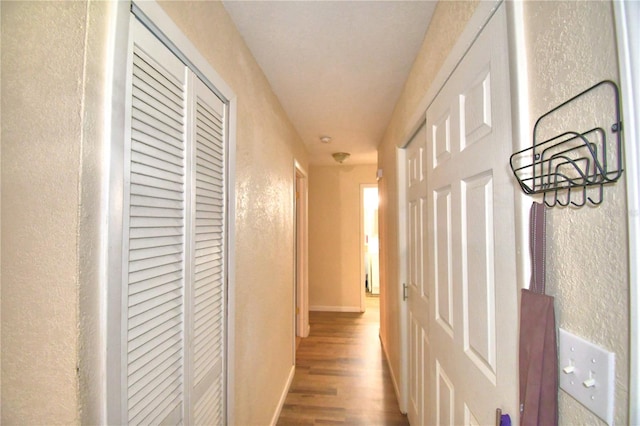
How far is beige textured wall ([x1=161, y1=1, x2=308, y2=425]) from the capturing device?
1.25m

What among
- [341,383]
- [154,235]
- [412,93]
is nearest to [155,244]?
[154,235]

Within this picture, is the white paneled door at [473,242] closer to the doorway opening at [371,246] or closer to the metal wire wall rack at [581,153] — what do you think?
the metal wire wall rack at [581,153]

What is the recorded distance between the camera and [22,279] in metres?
0.65

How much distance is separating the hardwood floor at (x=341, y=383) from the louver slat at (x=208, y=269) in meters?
1.33

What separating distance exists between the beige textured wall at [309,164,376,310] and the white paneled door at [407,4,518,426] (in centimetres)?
345

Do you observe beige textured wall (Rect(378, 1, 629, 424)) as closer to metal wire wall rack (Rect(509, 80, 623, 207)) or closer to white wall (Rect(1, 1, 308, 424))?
metal wire wall rack (Rect(509, 80, 623, 207))

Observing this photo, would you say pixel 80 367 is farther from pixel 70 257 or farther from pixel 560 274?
pixel 560 274

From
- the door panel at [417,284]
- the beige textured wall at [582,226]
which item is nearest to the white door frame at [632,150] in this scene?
the beige textured wall at [582,226]

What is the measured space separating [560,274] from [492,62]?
573mm

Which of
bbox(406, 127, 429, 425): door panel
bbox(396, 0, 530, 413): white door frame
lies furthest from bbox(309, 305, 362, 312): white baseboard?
bbox(396, 0, 530, 413): white door frame

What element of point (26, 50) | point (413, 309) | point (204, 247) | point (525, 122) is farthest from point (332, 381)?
point (26, 50)

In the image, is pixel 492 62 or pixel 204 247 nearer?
pixel 492 62

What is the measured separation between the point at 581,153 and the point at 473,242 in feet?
1.57

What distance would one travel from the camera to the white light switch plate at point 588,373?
44cm
